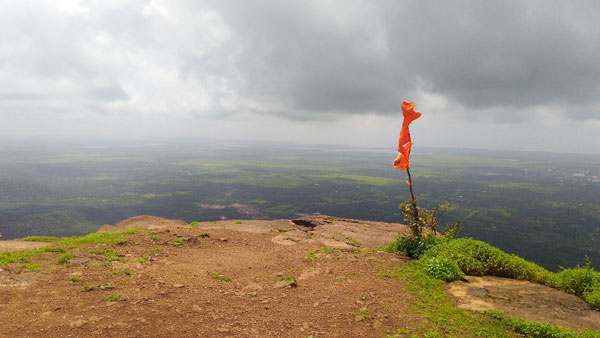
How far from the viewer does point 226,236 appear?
15.4 m

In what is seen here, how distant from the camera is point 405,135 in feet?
36.8

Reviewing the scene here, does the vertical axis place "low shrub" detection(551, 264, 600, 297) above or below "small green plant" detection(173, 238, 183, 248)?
above

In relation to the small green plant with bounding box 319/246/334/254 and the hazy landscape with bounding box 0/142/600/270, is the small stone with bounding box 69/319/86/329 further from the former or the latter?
the hazy landscape with bounding box 0/142/600/270

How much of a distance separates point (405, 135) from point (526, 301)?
6.70 meters

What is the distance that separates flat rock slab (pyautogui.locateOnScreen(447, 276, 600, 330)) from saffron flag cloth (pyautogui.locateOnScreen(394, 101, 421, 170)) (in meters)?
4.82

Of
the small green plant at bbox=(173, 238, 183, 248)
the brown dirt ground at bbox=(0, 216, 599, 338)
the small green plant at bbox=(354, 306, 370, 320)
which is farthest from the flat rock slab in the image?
the small green plant at bbox=(173, 238, 183, 248)

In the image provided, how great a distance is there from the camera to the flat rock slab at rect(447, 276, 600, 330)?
6.78 meters

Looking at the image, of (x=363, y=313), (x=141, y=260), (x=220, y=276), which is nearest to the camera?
(x=363, y=313)

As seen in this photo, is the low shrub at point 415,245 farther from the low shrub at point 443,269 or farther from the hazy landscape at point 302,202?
the hazy landscape at point 302,202

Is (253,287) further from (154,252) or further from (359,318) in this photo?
(154,252)

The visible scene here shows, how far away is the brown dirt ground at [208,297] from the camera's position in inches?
237

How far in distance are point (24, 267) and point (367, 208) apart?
308 feet

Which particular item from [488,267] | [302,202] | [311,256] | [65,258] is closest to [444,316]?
[488,267]

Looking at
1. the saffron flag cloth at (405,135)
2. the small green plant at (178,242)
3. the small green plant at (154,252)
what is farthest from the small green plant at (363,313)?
the small green plant at (178,242)
